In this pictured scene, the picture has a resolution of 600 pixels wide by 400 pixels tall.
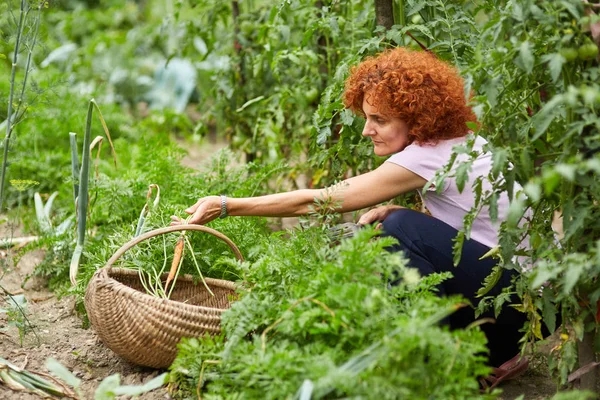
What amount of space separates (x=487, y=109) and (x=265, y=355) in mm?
903

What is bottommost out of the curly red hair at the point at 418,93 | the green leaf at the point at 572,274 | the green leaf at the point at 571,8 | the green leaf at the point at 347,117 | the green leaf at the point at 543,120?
the green leaf at the point at 572,274

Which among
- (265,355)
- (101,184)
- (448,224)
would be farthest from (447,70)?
(101,184)

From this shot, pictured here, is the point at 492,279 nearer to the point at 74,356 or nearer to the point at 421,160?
the point at 421,160

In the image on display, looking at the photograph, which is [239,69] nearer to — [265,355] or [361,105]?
[361,105]

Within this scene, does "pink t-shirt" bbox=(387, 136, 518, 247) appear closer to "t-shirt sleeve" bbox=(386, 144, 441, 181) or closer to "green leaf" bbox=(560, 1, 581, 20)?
"t-shirt sleeve" bbox=(386, 144, 441, 181)

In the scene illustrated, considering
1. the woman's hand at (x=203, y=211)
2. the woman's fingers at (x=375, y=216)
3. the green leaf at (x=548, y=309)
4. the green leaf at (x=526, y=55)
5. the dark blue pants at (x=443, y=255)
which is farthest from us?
the woman's fingers at (x=375, y=216)

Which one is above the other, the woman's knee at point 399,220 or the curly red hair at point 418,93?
the curly red hair at point 418,93

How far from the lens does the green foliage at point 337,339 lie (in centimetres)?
172

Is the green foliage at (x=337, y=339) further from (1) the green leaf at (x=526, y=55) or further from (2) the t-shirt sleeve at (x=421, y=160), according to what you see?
(1) the green leaf at (x=526, y=55)

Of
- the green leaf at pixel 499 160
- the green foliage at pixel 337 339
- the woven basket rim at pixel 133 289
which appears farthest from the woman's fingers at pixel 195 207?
the green leaf at pixel 499 160

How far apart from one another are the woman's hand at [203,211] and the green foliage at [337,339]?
0.40 metres

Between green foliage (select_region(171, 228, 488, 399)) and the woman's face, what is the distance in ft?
1.85

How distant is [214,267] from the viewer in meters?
2.63

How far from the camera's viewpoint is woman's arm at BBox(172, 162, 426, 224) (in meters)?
2.52
